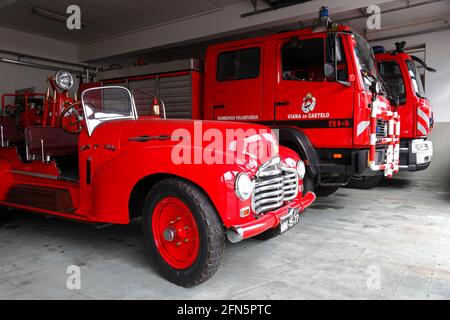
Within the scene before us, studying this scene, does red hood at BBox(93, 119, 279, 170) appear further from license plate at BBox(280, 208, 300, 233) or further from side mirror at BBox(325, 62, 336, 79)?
side mirror at BBox(325, 62, 336, 79)

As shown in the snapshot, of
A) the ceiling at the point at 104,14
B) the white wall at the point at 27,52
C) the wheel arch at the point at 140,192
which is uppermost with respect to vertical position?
the ceiling at the point at 104,14

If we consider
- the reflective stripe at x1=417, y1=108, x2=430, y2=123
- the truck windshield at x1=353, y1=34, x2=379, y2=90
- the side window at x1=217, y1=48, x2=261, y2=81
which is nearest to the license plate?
the truck windshield at x1=353, y1=34, x2=379, y2=90

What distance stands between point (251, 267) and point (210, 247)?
2.31 feet

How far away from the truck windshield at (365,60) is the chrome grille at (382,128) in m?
0.49

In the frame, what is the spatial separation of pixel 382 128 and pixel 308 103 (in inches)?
39.9

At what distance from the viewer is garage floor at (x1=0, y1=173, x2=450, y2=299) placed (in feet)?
7.63

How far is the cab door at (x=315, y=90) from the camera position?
3984 millimetres

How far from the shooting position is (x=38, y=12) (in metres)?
8.09
